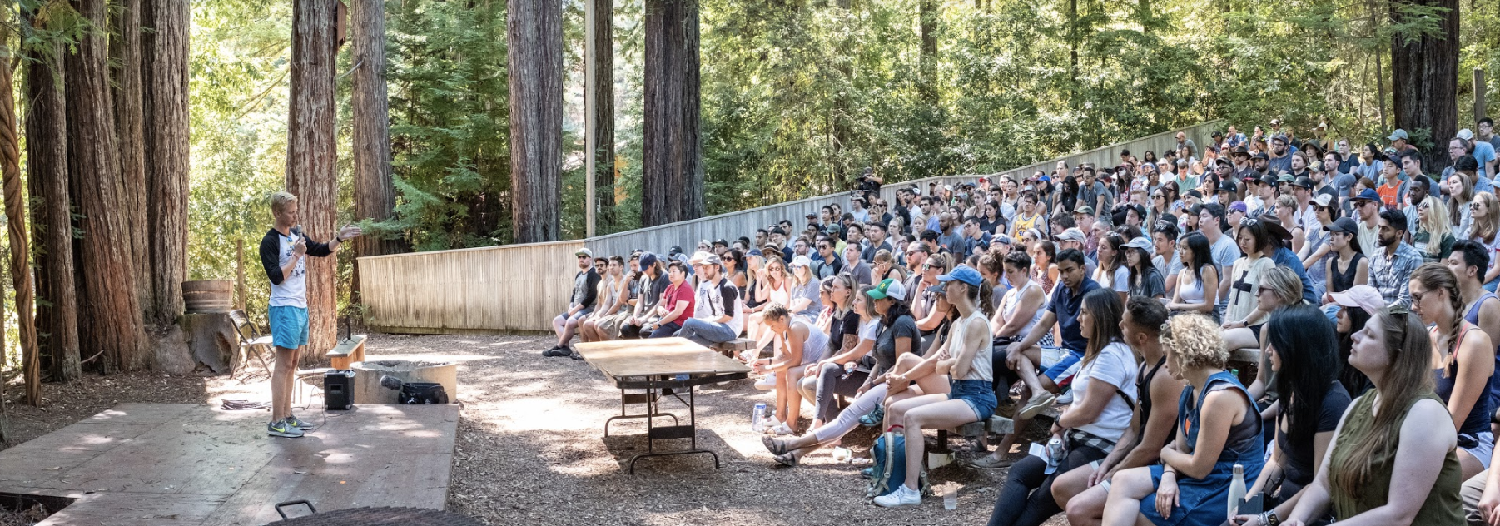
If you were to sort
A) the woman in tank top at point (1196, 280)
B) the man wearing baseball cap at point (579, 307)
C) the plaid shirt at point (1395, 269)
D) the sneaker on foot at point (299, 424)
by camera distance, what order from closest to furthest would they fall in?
1. the sneaker on foot at point (299, 424)
2. the plaid shirt at point (1395, 269)
3. the woman in tank top at point (1196, 280)
4. the man wearing baseball cap at point (579, 307)

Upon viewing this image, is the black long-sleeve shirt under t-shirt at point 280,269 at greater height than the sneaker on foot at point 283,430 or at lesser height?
greater

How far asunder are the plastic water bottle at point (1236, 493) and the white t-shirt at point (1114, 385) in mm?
1223

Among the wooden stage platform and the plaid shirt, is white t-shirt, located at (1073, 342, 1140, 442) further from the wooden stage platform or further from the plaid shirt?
the plaid shirt

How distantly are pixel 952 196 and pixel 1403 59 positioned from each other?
758cm

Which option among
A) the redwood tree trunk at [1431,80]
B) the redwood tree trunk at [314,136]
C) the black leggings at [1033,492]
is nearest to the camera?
the black leggings at [1033,492]

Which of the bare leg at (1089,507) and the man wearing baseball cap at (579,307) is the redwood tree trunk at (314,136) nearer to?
the man wearing baseball cap at (579,307)

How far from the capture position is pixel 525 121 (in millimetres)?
20328

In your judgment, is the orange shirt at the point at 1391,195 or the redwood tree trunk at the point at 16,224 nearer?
the redwood tree trunk at the point at 16,224

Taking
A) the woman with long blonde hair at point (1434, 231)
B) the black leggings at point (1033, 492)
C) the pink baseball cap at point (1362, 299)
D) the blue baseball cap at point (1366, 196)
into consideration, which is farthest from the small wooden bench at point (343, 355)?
the woman with long blonde hair at point (1434, 231)

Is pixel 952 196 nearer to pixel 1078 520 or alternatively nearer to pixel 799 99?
pixel 799 99

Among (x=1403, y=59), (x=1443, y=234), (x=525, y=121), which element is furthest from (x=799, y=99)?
(x=1443, y=234)

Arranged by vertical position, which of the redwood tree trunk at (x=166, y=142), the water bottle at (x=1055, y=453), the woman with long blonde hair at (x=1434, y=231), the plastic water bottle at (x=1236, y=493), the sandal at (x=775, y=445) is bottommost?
the sandal at (x=775, y=445)

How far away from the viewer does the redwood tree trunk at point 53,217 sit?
10617mm

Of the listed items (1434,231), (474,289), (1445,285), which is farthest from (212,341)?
(1434,231)
